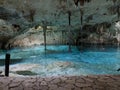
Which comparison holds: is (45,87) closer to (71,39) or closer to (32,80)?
(32,80)

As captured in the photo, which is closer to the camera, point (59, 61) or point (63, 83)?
point (63, 83)

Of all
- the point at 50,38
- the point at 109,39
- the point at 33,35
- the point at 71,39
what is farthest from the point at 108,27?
the point at 33,35

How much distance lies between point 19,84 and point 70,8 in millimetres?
5877

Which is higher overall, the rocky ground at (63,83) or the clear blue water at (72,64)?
the rocky ground at (63,83)

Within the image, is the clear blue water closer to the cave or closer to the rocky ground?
the cave

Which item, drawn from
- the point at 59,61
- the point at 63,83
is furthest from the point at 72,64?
the point at 63,83

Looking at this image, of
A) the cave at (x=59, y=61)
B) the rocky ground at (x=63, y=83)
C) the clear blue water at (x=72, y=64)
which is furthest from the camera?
the clear blue water at (x=72, y=64)

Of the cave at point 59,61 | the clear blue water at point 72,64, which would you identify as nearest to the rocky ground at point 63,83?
the cave at point 59,61

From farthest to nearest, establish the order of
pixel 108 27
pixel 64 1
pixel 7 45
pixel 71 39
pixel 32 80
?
pixel 71 39
pixel 108 27
pixel 7 45
pixel 64 1
pixel 32 80

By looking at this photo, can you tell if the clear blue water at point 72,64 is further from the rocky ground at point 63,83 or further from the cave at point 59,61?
the rocky ground at point 63,83

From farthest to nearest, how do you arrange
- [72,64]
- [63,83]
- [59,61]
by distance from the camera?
[59,61] → [72,64] → [63,83]

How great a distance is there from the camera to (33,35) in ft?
81.4

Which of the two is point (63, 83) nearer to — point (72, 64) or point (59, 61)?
point (72, 64)

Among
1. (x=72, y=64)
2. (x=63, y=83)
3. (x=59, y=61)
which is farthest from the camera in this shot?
(x=59, y=61)
